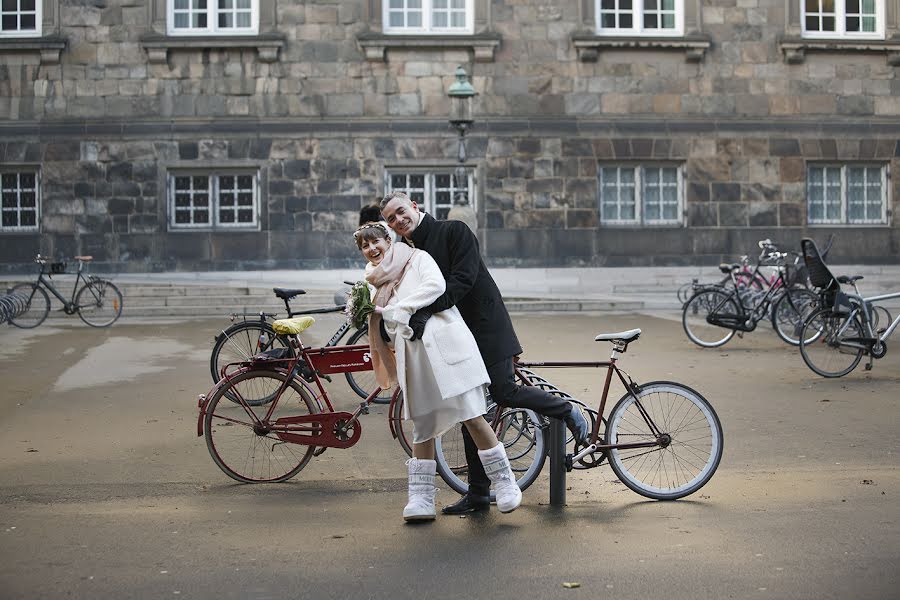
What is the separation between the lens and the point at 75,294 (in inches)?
751

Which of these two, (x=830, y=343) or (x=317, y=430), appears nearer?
(x=317, y=430)

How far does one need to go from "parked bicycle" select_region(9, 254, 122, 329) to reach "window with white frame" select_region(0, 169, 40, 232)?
5007mm

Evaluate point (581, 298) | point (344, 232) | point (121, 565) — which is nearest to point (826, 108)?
point (581, 298)

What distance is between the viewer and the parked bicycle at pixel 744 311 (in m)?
15.1

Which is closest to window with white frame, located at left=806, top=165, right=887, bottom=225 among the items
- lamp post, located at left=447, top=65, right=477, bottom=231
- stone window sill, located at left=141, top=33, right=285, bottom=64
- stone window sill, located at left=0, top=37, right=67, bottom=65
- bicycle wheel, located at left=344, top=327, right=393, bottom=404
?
lamp post, located at left=447, top=65, right=477, bottom=231

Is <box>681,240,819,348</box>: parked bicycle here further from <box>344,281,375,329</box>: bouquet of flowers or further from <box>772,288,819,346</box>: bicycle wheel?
<box>344,281,375,329</box>: bouquet of flowers

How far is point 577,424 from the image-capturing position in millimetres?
6816

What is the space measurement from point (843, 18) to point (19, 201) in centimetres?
1568

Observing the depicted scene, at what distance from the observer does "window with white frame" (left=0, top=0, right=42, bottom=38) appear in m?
24.5

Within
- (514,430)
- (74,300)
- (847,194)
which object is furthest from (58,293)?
(847,194)

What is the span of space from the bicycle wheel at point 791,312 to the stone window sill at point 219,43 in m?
11.8

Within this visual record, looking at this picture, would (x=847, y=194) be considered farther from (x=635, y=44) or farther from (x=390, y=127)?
(x=390, y=127)

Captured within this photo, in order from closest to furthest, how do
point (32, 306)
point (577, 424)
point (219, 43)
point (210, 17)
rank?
1. point (577, 424)
2. point (32, 306)
3. point (219, 43)
4. point (210, 17)

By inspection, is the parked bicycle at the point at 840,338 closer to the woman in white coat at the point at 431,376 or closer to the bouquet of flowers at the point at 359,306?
the bouquet of flowers at the point at 359,306
